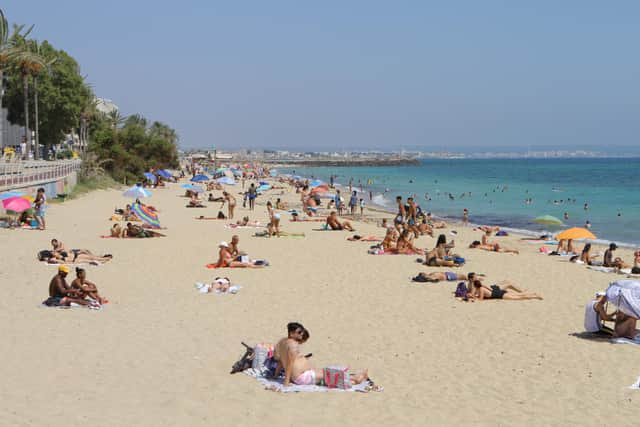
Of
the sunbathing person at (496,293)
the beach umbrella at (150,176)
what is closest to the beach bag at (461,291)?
the sunbathing person at (496,293)

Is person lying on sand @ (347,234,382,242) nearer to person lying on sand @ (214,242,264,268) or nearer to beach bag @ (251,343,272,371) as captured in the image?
person lying on sand @ (214,242,264,268)

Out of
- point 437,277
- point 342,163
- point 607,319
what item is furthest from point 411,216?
point 342,163

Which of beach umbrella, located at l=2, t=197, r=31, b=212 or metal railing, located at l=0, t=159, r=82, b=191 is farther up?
metal railing, located at l=0, t=159, r=82, b=191

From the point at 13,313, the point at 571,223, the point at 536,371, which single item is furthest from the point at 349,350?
the point at 571,223

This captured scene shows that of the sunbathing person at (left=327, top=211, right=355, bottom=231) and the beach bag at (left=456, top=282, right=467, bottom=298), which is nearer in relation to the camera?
the beach bag at (left=456, top=282, right=467, bottom=298)

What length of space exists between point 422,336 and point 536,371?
1848 mm

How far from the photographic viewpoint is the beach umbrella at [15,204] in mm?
17688

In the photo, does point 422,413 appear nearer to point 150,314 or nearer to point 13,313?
point 150,314

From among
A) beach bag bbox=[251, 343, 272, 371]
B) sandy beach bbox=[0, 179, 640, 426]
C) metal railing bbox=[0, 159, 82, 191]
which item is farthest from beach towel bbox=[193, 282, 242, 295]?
metal railing bbox=[0, 159, 82, 191]

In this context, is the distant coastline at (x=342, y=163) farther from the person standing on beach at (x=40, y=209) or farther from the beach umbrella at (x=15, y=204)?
the beach umbrella at (x=15, y=204)

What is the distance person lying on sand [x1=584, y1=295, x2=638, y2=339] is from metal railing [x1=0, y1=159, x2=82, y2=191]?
18.9 metres

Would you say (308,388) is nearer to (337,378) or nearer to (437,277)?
(337,378)

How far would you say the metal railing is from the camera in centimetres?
2356

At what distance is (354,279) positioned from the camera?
1375cm
